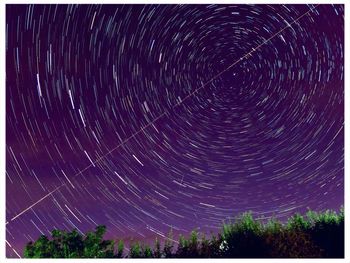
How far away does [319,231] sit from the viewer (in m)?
11.6

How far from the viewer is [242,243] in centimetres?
1023

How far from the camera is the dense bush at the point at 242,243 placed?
9.46 metres

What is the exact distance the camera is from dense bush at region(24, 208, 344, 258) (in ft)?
31.0
